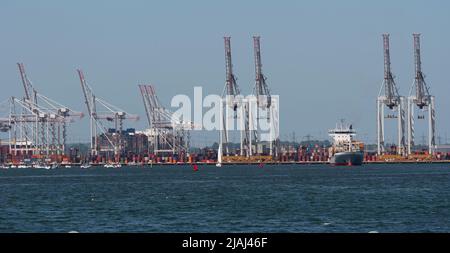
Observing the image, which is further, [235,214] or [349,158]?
[349,158]

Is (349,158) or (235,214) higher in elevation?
(349,158)

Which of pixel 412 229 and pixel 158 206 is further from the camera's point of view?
pixel 158 206

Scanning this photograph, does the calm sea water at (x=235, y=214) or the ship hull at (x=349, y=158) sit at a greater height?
the ship hull at (x=349, y=158)

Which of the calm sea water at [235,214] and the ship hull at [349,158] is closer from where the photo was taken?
the calm sea water at [235,214]

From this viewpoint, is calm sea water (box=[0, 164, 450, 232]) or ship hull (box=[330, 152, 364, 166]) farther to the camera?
ship hull (box=[330, 152, 364, 166])

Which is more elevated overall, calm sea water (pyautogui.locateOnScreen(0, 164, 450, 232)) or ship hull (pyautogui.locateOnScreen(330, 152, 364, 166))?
ship hull (pyautogui.locateOnScreen(330, 152, 364, 166))

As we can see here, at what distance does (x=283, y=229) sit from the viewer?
35.7 m
